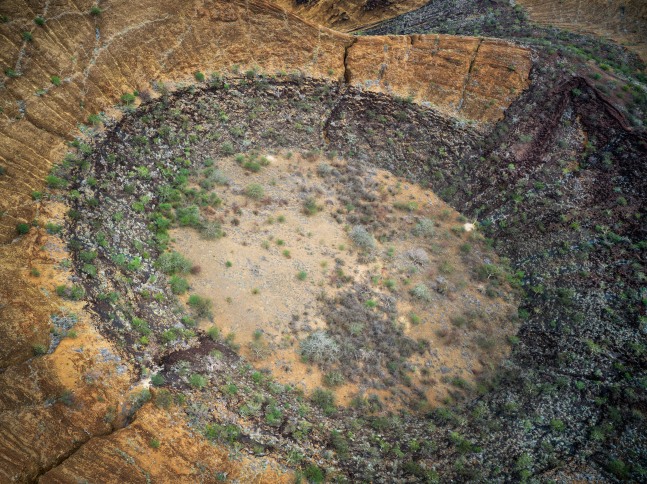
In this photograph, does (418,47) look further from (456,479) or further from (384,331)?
(456,479)

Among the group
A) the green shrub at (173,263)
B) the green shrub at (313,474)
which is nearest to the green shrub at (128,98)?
the green shrub at (173,263)

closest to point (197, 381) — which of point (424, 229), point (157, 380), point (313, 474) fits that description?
point (157, 380)

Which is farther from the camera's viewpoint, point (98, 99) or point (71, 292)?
point (98, 99)

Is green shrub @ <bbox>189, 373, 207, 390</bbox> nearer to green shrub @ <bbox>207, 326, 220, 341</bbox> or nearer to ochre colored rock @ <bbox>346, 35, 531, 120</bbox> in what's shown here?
green shrub @ <bbox>207, 326, 220, 341</bbox>

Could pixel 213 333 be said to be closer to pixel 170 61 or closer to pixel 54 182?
pixel 54 182

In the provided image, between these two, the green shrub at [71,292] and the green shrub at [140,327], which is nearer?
the green shrub at [71,292]

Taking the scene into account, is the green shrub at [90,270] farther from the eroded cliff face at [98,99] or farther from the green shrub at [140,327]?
the green shrub at [140,327]

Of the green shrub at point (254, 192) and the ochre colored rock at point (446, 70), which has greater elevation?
the ochre colored rock at point (446, 70)

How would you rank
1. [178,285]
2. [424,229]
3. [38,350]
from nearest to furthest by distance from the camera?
[38,350] → [178,285] → [424,229]
